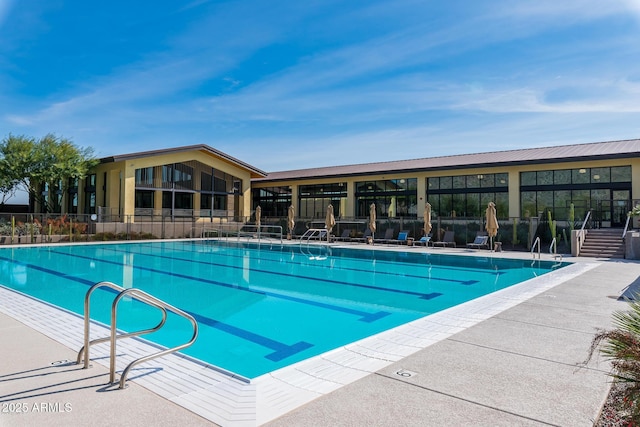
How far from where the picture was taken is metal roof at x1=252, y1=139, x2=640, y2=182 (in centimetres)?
2094

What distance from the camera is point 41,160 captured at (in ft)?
97.5

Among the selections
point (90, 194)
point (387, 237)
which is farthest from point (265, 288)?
point (90, 194)

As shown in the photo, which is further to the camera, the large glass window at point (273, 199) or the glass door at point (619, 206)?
the large glass window at point (273, 199)

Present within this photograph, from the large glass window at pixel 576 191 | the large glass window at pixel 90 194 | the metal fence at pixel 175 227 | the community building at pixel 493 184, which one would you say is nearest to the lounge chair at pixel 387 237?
the metal fence at pixel 175 227

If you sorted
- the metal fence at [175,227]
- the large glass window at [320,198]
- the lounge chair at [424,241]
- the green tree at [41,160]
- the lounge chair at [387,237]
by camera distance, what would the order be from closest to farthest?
the metal fence at [175,227] < the lounge chair at [424,241] < the lounge chair at [387,237] < the green tree at [41,160] < the large glass window at [320,198]

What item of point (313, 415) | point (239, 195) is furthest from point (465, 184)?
point (313, 415)

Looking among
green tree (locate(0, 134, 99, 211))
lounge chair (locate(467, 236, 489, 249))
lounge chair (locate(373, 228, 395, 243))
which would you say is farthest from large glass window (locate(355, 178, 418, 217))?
green tree (locate(0, 134, 99, 211))

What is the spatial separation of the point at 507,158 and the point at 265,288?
1938cm

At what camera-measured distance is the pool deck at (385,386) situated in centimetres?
306

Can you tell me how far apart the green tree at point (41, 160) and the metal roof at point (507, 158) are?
52.4ft

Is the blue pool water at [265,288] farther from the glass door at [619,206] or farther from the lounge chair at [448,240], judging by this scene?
→ the glass door at [619,206]

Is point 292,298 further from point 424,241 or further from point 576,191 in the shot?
point 576,191

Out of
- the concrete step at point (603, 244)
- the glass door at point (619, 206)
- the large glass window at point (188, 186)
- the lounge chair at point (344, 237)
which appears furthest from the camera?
the large glass window at point (188, 186)

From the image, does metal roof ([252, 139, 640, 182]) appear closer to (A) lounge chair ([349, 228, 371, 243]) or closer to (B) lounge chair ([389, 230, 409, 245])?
(A) lounge chair ([349, 228, 371, 243])
